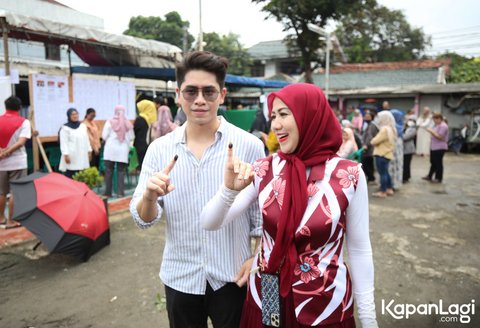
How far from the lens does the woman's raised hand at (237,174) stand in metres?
1.50

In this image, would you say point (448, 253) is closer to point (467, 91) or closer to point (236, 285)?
A: point (236, 285)

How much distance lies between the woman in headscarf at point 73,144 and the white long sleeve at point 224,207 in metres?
5.18

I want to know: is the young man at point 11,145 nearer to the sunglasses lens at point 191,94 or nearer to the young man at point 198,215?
the young man at point 198,215

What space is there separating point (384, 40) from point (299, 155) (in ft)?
111

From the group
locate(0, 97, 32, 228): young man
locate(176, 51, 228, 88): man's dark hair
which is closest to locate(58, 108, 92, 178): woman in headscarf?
locate(0, 97, 32, 228): young man

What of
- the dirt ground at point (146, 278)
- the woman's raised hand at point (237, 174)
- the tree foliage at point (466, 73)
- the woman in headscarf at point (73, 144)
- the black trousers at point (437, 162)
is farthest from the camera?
the tree foliage at point (466, 73)

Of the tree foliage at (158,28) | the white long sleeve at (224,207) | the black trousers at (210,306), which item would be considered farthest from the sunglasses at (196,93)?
the tree foliage at (158,28)

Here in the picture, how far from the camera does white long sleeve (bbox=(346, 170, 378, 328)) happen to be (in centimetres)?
160

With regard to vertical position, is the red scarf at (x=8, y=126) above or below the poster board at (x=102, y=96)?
below

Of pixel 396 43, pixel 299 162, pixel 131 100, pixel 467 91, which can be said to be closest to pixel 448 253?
pixel 299 162

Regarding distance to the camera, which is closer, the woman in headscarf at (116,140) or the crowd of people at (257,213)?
the crowd of people at (257,213)

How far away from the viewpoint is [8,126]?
16.4ft

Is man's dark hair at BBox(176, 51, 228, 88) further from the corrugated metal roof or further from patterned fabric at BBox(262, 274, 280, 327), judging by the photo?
the corrugated metal roof

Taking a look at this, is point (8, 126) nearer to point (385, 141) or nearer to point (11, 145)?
point (11, 145)
